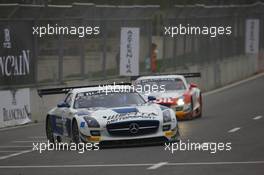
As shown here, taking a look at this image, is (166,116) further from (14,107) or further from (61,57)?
(61,57)

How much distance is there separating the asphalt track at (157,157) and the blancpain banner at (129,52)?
31.3ft

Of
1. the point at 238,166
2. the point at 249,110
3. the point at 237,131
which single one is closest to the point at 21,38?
the point at 249,110

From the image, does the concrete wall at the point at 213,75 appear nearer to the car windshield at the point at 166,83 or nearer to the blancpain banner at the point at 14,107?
the blancpain banner at the point at 14,107

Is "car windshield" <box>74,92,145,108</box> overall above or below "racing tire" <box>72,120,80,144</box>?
above

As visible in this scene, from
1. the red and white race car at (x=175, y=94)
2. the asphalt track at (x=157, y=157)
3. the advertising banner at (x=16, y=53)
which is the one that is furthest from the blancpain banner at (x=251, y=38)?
the asphalt track at (x=157, y=157)

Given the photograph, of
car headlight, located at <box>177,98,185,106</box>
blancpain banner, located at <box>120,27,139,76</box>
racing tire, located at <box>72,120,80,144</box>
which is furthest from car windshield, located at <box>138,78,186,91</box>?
racing tire, located at <box>72,120,80,144</box>

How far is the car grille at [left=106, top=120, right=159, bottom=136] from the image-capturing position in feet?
62.6

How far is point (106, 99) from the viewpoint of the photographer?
20359 mm

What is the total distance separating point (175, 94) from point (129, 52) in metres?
8.81

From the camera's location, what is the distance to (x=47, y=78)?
32000mm

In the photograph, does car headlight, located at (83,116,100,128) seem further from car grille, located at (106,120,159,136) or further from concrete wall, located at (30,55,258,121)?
concrete wall, located at (30,55,258,121)

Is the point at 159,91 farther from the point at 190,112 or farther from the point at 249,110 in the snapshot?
the point at 249,110

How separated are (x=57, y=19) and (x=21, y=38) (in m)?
2.04

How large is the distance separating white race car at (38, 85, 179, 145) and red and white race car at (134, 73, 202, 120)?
692 centimetres
